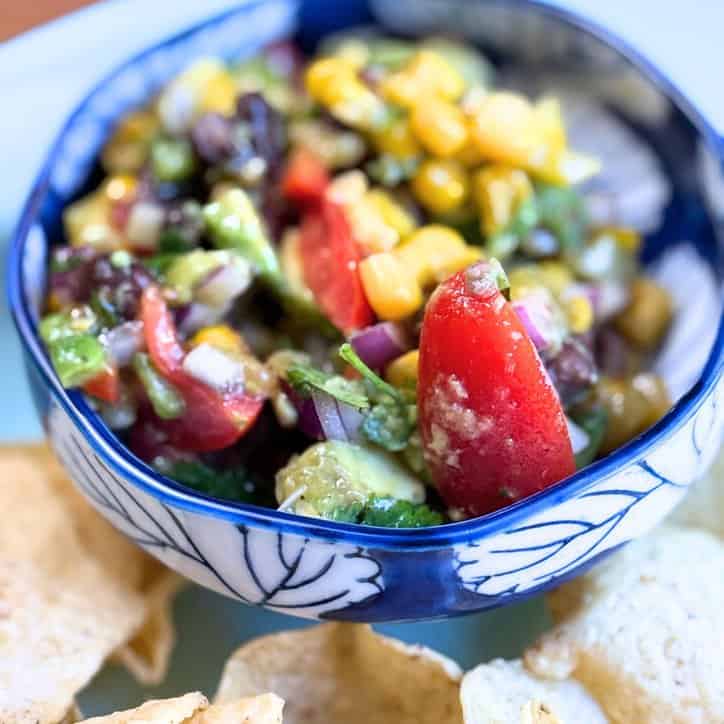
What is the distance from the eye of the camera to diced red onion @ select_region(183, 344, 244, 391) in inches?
57.9

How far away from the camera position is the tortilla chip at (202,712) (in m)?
1.32

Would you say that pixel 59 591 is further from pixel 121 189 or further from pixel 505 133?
pixel 505 133

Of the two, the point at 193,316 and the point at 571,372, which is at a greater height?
the point at 193,316

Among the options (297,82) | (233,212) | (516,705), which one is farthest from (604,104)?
(516,705)

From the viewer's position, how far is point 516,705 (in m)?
1.45

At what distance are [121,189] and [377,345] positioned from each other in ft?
1.87

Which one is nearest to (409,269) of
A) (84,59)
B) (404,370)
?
(404,370)

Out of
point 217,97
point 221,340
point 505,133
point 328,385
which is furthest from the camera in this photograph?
point 217,97

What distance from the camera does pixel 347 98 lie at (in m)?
1.73

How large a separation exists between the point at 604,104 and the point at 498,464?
0.94 metres

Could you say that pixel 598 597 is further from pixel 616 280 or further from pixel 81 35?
pixel 81 35

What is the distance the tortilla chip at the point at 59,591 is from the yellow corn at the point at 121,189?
0.43 m

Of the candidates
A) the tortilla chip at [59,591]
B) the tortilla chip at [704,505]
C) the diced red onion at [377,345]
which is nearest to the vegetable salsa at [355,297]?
the diced red onion at [377,345]

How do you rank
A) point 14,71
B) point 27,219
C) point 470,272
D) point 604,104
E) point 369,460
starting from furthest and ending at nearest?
point 14,71 → point 604,104 → point 27,219 → point 369,460 → point 470,272
